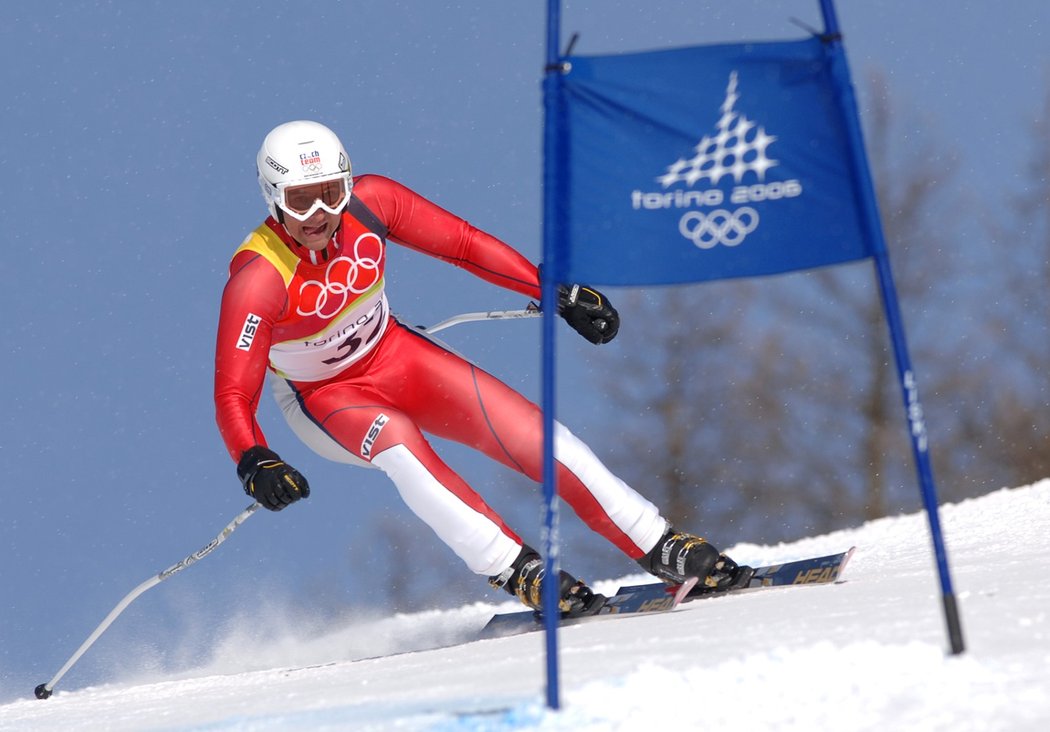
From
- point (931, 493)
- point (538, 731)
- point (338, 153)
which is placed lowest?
point (538, 731)

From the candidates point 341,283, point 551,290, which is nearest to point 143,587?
point 341,283

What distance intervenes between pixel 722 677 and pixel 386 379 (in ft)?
9.33

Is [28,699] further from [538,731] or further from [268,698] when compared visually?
[538,731]

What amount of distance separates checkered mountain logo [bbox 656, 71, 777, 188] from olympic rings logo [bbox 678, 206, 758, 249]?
87mm

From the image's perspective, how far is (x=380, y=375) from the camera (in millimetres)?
6184

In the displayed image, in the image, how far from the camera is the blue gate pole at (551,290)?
355cm

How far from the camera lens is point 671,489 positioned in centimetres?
2008

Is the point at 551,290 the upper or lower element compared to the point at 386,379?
lower

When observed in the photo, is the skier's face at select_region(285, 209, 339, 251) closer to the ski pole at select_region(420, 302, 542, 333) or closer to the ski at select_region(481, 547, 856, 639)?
the ski pole at select_region(420, 302, 542, 333)

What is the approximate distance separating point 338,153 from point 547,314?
2379mm

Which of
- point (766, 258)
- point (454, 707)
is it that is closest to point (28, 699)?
point (454, 707)

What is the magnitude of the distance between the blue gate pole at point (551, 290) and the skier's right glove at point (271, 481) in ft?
6.38

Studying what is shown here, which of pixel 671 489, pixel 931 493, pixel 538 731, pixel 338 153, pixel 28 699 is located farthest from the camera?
pixel 671 489

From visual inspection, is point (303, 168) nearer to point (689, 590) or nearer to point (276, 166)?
point (276, 166)
